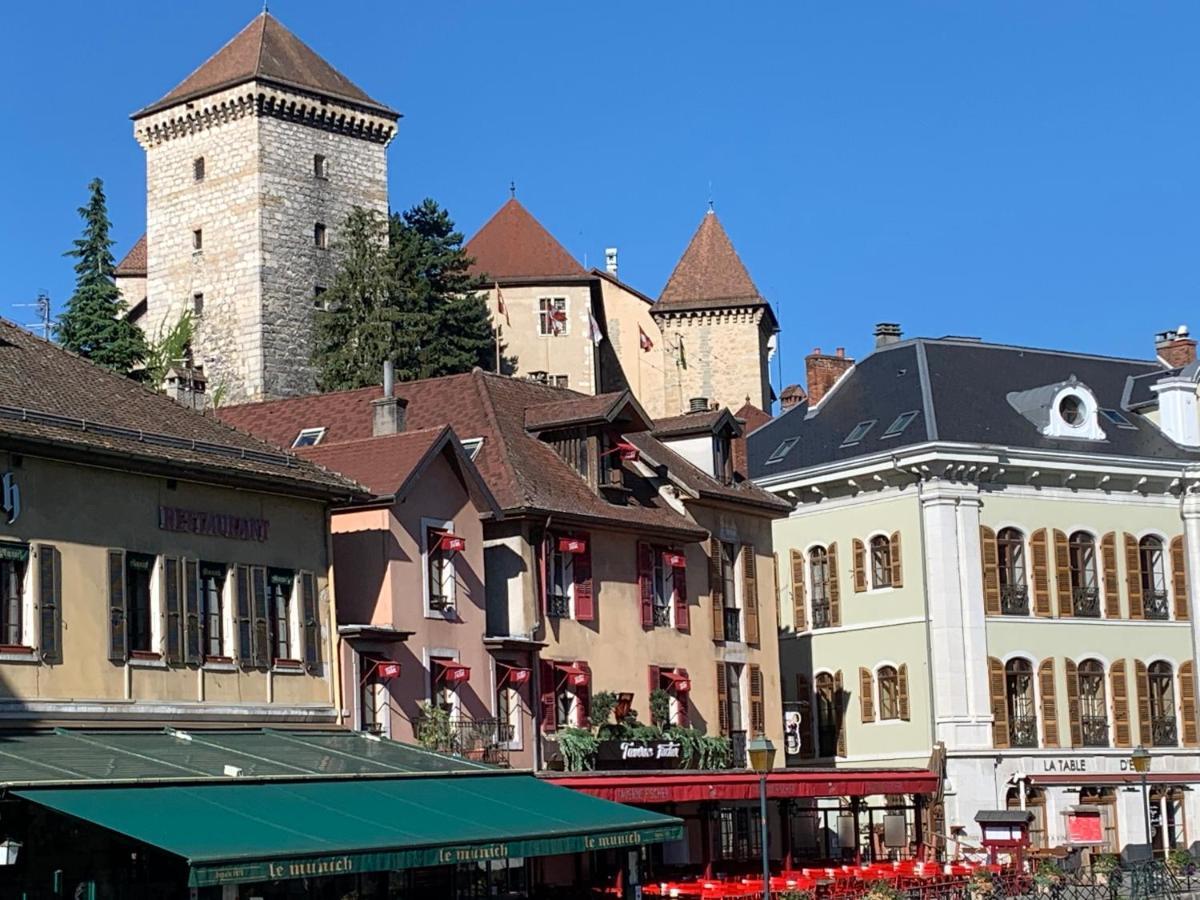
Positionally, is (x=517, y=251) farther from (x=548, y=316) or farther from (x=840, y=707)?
(x=840, y=707)

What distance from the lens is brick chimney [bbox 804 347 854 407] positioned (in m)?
56.7

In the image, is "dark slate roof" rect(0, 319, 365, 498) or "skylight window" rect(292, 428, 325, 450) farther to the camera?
"skylight window" rect(292, 428, 325, 450)

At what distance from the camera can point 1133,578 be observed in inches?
2053

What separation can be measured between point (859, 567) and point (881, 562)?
0.57 metres

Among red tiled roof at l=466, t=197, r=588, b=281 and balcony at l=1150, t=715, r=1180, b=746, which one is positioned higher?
red tiled roof at l=466, t=197, r=588, b=281

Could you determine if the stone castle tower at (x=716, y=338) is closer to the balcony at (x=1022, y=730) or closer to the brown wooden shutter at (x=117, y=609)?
the balcony at (x=1022, y=730)

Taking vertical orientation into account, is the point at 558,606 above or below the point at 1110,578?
below

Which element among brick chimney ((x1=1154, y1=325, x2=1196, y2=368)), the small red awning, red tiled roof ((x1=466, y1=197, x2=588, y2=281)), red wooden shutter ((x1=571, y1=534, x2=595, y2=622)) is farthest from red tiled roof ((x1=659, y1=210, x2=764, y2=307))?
the small red awning

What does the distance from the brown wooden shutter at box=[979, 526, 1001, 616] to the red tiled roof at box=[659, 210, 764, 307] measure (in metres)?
51.0

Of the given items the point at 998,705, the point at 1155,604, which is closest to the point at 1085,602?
the point at 1155,604

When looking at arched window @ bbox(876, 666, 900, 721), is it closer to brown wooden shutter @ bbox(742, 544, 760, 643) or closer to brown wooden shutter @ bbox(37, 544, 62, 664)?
brown wooden shutter @ bbox(742, 544, 760, 643)

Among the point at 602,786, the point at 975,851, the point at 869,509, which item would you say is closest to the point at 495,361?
the point at 869,509

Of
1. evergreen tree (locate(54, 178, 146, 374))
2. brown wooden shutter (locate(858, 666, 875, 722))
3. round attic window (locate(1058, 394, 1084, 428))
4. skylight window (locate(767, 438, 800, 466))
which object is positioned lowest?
brown wooden shutter (locate(858, 666, 875, 722))

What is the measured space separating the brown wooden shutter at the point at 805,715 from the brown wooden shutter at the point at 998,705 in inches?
190
